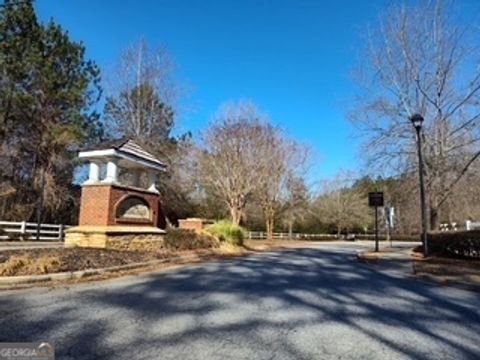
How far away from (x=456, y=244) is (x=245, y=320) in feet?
39.8

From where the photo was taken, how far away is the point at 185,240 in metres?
17.1

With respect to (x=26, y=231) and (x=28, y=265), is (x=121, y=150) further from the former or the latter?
(x=26, y=231)

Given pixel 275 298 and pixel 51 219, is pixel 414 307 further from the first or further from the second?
pixel 51 219

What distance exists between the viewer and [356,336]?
4.72 m

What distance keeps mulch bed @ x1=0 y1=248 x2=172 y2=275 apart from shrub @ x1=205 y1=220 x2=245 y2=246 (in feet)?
26.1

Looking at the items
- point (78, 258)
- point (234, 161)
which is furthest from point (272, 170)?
point (78, 258)

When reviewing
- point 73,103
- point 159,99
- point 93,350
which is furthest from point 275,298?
point 159,99

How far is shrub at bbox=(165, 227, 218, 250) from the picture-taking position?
54.3 ft

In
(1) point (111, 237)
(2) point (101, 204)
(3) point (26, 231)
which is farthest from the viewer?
(3) point (26, 231)

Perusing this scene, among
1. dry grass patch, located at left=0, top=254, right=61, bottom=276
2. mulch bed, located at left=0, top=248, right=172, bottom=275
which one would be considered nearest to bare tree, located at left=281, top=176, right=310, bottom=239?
mulch bed, located at left=0, top=248, right=172, bottom=275

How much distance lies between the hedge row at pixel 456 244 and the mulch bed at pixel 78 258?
10437 mm

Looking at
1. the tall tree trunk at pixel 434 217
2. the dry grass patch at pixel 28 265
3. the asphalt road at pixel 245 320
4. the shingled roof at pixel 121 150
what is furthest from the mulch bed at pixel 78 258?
the tall tree trunk at pixel 434 217

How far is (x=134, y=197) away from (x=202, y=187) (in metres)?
20.8

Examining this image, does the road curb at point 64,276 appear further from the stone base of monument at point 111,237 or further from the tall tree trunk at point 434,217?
the tall tree trunk at point 434,217
